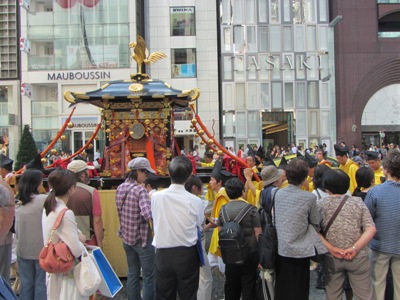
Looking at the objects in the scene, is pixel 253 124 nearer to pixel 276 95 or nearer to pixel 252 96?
pixel 252 96

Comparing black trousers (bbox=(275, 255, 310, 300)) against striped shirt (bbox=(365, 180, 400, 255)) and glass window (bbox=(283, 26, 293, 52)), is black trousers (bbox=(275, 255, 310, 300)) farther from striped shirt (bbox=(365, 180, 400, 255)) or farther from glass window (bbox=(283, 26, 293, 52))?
glass window (bbox=(283, 26, 293, 52))

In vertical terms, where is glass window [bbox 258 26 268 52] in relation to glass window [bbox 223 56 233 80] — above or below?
above

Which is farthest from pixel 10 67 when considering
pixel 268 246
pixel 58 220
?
pixel 268 246

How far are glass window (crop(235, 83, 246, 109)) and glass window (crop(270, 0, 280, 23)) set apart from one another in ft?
17.8

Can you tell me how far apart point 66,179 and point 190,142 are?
86.3 ft

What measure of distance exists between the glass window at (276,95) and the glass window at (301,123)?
1486mm

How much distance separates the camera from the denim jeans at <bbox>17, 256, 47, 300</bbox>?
440 cm

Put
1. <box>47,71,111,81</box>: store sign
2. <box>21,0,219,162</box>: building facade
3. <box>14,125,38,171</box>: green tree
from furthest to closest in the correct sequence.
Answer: <box>47,71,111,81</box>: store sign, <box>21,0,219,162</box>: building facade, <box>14,125,38,171</box>: green tree

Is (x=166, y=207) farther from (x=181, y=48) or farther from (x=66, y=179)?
(x=181, y=48)

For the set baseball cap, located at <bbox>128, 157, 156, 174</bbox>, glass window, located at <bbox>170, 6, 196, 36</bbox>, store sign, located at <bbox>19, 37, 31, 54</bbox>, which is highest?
glass window, located at <bbox>170, 6, 196, 36</bbox>

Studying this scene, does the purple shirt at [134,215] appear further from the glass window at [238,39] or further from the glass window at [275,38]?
the glass window at [275,38]

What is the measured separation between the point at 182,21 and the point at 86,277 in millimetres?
28417

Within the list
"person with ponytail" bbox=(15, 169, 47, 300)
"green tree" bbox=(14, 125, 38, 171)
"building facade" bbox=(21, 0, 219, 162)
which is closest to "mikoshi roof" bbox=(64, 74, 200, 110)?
"person with ponytail" bbox=(15, 169, 47, 300)

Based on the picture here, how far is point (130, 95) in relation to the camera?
26.5ft
